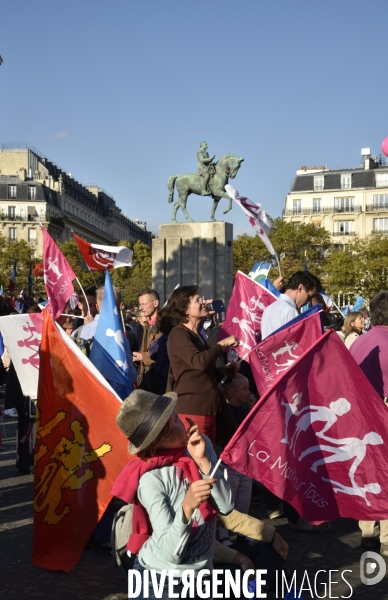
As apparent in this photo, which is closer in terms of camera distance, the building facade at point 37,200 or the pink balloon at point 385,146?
the pink balloon at point 385,146

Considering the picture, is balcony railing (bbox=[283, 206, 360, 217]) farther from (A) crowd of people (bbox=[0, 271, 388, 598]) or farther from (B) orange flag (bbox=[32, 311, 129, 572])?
(B) orange flag (bbox=[32, 311, 129, 572])

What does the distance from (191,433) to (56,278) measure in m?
6.56

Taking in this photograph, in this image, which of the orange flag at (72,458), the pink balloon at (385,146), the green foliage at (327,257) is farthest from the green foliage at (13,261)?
the orange flag at (72,458)

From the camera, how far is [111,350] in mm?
6570

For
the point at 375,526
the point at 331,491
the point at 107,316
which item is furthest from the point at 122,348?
the point at 331,491

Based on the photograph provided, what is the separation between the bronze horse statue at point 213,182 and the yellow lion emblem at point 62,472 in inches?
809

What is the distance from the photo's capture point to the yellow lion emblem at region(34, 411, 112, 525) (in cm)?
536

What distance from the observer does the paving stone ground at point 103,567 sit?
16.9 ft

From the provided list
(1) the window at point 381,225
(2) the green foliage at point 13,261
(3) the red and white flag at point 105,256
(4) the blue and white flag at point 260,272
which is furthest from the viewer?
(1) the window at point 381,225

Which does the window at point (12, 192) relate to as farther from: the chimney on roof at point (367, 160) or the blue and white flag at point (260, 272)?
the blue and white flag at point (260, 272)

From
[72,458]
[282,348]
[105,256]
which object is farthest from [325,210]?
[72,458]

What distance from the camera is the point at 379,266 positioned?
62.6 m

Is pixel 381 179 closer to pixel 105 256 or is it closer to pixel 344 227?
pixel 344 227

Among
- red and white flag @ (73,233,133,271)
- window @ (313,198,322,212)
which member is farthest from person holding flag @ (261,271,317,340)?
window @ (313,198,322,212)
